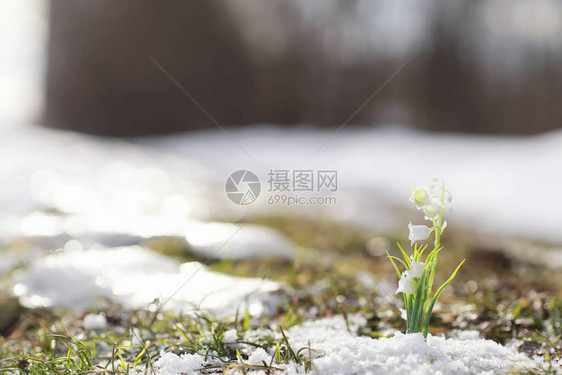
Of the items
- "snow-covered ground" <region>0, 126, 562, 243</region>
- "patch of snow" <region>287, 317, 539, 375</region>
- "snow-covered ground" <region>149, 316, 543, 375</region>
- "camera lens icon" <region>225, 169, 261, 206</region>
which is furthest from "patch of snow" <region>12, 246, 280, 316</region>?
"camera lens icon" <region>225, 169, 261, 206</region>

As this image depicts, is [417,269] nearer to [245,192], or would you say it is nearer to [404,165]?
[245,192]

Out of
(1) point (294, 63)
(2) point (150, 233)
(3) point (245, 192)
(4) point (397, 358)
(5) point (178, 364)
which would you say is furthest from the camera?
(1) point (294, 63)

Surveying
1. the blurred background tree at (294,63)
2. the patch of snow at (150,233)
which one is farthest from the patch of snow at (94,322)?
the blurred background tree at (294,63)

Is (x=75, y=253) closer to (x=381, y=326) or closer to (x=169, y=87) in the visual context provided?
(x=381, y=326)

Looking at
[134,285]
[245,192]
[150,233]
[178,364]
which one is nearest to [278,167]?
[245,192]

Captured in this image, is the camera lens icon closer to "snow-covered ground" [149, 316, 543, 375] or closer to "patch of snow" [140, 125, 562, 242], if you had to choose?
"patch of snow" [140, 125, 562, 242]

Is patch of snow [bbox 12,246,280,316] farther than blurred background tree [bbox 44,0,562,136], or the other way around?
blurred background tree [bbox 44,0,562,136]
